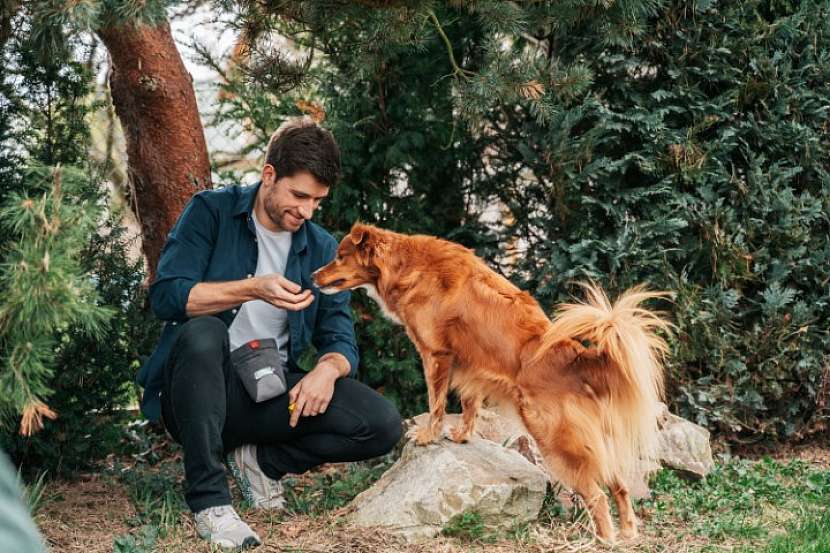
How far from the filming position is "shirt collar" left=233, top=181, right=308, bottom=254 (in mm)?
4016

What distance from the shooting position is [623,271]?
518cm

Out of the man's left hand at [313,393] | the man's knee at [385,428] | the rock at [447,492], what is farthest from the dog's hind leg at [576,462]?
the man's left hand at [313,393]

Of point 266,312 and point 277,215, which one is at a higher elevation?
point 277,215

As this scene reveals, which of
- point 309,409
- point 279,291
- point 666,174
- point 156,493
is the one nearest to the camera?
point 279,291


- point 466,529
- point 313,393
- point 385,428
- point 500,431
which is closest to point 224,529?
point 313,393

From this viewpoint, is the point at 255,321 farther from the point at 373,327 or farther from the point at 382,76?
the point at 382,76

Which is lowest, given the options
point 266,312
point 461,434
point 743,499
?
point 743,499

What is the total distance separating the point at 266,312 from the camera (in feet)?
13.5

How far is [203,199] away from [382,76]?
1.93m

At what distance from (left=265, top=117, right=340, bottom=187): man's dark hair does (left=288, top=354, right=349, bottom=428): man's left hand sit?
0.87m

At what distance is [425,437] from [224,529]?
1.12 metres

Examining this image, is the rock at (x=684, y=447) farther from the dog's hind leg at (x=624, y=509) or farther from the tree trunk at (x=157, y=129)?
the tree trunk at (x=157, y=129)

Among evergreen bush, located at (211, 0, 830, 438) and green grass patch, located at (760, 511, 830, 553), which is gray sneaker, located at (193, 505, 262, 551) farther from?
evergreen bush, located at (211, 0, 830, 438)

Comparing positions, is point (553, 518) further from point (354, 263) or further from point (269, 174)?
point (269, 174)
